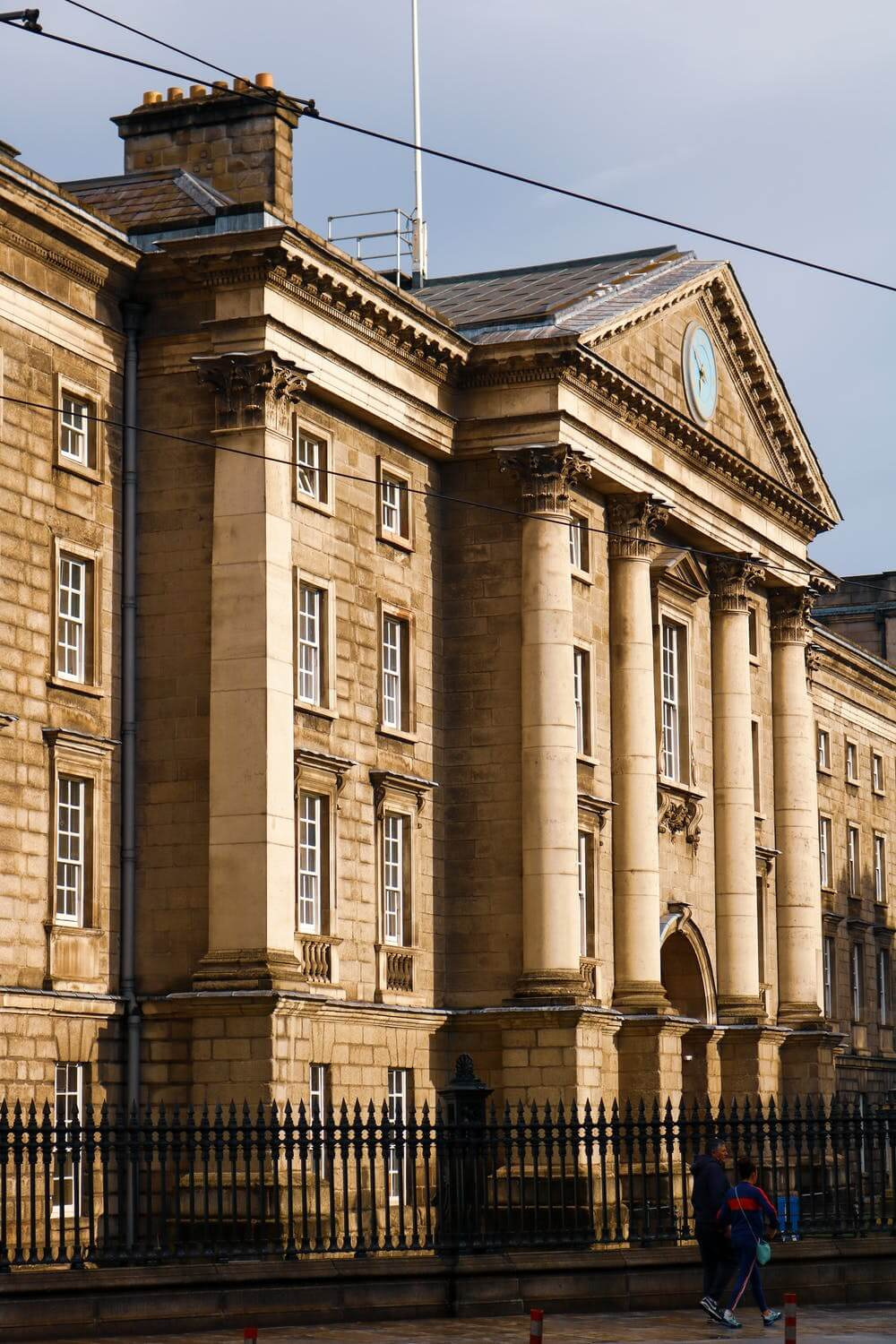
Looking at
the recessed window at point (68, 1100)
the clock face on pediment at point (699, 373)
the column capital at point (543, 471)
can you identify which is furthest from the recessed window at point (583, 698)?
the recessed window at point (68, 1100)

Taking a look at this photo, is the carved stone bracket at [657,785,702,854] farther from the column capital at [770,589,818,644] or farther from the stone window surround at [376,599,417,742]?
the stone window surround at [376,599,417,742]

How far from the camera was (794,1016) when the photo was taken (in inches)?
2315

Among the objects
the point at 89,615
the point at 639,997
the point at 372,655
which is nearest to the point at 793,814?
the point at 639,997

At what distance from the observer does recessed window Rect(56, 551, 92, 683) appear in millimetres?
38312

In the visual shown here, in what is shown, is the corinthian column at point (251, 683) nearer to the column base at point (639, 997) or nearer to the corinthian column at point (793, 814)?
the column base at point (639, 997)

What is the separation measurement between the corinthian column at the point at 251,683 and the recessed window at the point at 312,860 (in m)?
1.53

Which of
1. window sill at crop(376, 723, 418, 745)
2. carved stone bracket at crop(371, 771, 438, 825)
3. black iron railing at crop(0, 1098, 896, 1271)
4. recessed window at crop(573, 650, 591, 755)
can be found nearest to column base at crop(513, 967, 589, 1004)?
carved stone bracket at crop(371, 771, 438, 825)

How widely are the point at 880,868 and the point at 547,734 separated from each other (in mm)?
38691

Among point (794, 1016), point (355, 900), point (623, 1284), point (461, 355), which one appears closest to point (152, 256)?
point (461, 355)

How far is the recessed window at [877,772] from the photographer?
271 feet

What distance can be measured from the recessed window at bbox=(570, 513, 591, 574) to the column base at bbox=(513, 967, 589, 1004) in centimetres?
833

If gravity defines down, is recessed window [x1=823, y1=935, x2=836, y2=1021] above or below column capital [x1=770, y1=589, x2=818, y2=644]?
below

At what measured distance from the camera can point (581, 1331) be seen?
28078 mm

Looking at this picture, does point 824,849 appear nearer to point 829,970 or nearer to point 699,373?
point 829,970
